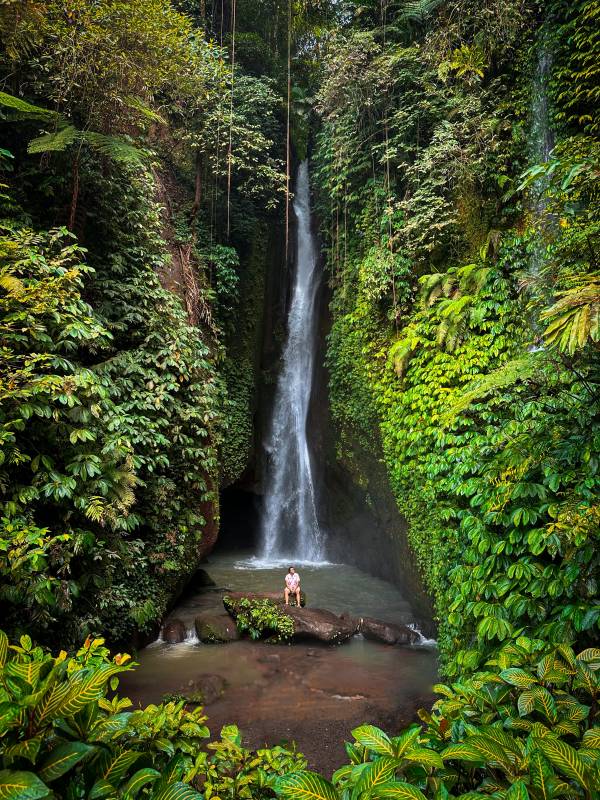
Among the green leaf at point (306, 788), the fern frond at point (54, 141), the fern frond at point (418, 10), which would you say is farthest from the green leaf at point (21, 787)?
the fern frond at point (418, 10)

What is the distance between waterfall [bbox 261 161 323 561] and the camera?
13.3 metres

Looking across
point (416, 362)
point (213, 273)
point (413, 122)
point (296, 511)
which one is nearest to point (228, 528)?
→ point (296, 511)

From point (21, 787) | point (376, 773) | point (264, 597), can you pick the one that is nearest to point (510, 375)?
point (376, 773)

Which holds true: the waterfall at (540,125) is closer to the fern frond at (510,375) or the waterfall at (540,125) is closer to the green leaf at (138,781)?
the fern frond at (510,375)

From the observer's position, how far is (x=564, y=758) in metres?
1.46

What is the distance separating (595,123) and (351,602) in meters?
9.24

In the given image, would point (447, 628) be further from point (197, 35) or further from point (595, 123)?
point (197, 35)

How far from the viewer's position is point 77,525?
16.1 ft

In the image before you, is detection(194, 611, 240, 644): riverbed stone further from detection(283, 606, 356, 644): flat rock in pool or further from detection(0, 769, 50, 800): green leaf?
detection(0, 769, 50, 800): green leaf

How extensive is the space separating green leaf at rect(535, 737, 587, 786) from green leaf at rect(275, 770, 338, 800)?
0.73 m

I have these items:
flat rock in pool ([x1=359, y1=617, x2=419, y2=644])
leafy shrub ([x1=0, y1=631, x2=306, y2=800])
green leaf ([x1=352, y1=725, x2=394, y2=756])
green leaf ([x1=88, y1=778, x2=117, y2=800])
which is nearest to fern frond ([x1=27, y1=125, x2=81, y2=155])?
leafy shrub ([x1=0, y1=631, x2=306, y2=800])

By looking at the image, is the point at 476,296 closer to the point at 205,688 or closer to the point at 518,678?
the point at 518,678

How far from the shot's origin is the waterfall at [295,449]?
1332cm

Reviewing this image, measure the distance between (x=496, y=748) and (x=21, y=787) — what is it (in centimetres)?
Answer: 148
